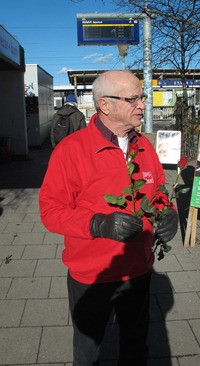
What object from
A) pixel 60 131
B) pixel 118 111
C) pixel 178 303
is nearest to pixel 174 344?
pixel 178 303

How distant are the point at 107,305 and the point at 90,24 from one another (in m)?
10.5

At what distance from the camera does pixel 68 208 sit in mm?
1748

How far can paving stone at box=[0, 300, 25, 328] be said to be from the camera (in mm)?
2926

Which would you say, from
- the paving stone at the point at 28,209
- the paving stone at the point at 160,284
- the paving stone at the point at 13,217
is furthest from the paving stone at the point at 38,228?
the paving stone at the point at 160,284

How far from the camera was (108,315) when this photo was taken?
1.91 m

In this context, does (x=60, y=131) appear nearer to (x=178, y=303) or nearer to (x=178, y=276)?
(x=178, y=276)

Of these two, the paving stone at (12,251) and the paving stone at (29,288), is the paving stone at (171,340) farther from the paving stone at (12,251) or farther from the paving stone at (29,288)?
the paving stone at (12,251)

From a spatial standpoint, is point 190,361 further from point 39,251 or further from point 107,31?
point 107,31

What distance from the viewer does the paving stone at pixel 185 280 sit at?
3447mm

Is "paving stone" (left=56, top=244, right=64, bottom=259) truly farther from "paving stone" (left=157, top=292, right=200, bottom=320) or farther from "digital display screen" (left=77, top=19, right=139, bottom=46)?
"digital display screen" (left=77, top=19, right=139, bottom=46)

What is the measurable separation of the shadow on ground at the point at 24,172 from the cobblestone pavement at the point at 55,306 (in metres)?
3.05

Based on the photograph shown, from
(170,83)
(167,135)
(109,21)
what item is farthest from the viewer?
(170,83)

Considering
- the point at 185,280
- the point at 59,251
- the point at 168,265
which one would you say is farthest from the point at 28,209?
the point at 185,280

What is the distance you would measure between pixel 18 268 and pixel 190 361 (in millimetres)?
2092
